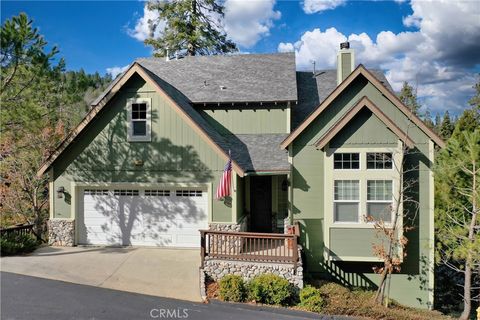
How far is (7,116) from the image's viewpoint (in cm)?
998

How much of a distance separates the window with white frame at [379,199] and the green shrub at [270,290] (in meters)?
3.94

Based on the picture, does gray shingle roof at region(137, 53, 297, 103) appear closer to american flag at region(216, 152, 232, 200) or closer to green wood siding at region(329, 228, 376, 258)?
american flag at region(216, 152, 232, 200)

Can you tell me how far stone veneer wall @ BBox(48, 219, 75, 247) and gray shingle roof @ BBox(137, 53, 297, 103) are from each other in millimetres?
7250

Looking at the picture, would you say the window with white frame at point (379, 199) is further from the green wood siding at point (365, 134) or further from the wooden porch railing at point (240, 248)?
the wooden porch railing at point (240, 248)

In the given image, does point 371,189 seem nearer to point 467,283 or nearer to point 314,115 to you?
point 314,115

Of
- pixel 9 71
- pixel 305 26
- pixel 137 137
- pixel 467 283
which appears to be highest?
pixel 305 26

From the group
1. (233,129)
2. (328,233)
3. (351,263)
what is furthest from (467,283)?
(233,129)

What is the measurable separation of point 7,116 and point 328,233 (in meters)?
11.2

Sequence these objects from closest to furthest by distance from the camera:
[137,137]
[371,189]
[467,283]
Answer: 1. [467,283]
2. [371,189]
3. [137,137]

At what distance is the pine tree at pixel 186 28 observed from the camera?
2591cm

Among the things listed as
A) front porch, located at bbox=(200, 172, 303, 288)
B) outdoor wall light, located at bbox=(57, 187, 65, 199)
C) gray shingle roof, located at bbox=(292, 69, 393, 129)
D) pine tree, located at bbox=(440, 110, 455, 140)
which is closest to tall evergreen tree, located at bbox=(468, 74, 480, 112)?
pine tree, located at bbox=(440, 110, 455, 140)

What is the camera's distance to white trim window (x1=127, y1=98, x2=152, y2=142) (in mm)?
11558

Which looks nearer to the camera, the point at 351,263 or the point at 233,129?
the point at 351,263

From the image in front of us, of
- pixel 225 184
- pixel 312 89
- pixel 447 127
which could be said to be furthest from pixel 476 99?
pixel 225 184
